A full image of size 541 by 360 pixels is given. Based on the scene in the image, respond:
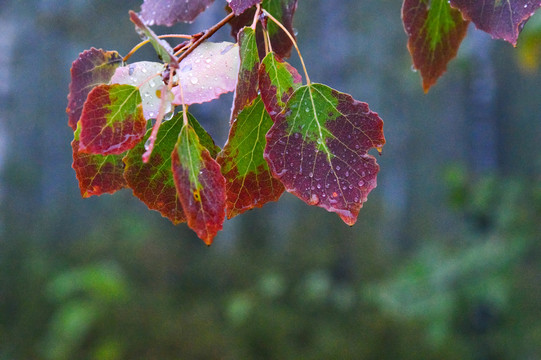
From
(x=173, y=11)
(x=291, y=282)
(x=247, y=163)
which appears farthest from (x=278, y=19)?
(x=291, y=282)

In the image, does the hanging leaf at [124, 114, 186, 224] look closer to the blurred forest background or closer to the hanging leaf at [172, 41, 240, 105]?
the hanging leaf at [172, 41, 240, 105]

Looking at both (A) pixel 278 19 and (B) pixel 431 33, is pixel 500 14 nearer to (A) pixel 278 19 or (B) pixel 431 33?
(B) pixel 431 33

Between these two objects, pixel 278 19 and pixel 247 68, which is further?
pixel 278 19

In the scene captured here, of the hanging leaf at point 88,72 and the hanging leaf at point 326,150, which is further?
the hanging leaf at point 88,72

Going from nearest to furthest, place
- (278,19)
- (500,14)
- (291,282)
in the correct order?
(500,14), (278,19), (291,282)

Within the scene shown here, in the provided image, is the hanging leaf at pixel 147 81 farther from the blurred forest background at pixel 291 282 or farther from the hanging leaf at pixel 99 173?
the blurred forest background at pixel 291 282

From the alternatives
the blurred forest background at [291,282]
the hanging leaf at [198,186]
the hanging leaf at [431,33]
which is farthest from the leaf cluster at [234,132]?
the blurred forest background at [291,282]

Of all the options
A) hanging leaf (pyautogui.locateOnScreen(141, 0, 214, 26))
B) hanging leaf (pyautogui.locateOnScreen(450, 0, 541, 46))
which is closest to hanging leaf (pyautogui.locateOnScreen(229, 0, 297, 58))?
hanging leaf (pyautogui.locateOnScreen(141, 0, 214, 26))
